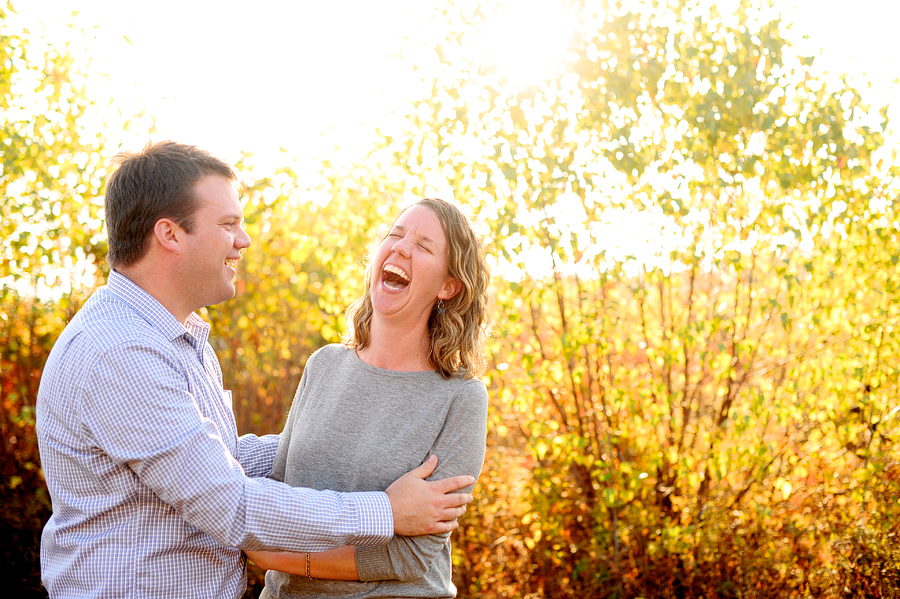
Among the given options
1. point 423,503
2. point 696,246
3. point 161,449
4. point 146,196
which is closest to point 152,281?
point 146,196

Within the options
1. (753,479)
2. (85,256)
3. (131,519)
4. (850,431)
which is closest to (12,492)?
(85,256)

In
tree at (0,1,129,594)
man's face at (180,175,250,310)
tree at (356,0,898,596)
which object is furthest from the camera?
tree at (0,1,129,594)

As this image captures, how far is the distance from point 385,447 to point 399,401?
0.45 feet

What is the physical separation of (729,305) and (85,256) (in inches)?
149

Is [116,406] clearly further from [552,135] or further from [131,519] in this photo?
[552,135]

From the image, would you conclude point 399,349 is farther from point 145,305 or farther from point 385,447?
point 145,305

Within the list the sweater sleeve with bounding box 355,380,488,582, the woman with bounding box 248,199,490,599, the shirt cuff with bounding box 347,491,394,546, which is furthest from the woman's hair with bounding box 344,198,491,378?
the shirt cuff with bounding box 347,491,394,546

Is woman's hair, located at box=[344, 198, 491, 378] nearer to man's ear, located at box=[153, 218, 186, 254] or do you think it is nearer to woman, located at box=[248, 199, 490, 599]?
woman, located at box=[248, 199, 490, 599]

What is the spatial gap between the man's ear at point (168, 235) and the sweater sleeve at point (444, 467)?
80cm

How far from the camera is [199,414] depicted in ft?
4.85

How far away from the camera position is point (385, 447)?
1.80m

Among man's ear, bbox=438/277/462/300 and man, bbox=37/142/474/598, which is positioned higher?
man's ear, bbox=438/277/462/300

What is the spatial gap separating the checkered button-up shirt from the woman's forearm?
0.12m

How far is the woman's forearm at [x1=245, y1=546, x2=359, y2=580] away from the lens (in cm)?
167
